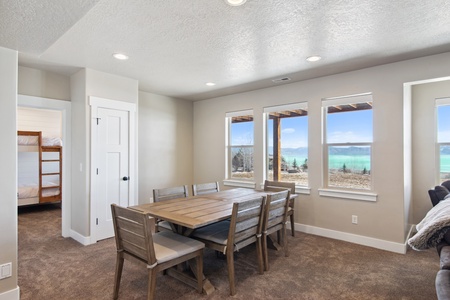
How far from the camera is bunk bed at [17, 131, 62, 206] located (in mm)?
5708

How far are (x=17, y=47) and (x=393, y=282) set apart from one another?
4.20 m

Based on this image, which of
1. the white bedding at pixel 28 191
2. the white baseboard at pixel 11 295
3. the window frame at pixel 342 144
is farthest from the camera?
the white bedding at pixel 28 191

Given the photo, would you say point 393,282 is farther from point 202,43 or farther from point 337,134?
point 202,43

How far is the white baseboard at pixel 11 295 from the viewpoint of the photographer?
2199 mm

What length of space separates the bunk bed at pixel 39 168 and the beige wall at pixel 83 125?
264 centimetres

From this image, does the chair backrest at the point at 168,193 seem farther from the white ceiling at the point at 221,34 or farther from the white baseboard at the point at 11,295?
the white ceiling at the point at 221,34

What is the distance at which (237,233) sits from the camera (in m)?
2.36

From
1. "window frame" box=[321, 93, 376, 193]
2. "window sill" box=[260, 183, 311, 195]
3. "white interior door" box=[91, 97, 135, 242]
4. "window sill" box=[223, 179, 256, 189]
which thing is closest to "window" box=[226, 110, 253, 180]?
"window sill" box=[223, 179, 256, 189]

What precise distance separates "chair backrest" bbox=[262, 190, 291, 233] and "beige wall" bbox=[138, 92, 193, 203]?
2.95 meters

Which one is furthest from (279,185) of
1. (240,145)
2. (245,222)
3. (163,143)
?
(163,143)

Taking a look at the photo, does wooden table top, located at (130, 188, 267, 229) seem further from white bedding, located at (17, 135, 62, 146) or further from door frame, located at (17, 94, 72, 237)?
white bedding, located at (17, 135, 62, 146)

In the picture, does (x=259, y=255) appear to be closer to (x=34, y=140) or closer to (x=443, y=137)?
(x=443, y=137)

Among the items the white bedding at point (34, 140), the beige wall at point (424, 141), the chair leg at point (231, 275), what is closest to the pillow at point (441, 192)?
the beige wall at point (424, 141)

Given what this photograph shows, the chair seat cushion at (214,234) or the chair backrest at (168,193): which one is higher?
the chair backrest at (168,193)
